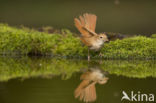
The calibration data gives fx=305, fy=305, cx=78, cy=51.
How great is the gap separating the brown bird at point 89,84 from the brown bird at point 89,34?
0.74 metres

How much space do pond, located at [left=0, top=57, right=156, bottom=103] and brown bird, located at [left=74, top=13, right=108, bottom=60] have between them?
384 millimetres

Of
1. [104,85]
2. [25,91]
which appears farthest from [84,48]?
[25,91]

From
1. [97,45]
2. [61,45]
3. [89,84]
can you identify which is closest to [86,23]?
[97,45]

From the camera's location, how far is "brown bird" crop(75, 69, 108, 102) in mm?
1906

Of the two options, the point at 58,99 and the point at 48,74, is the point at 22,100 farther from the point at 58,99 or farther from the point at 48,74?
the point at 48,74

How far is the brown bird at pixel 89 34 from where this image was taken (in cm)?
339

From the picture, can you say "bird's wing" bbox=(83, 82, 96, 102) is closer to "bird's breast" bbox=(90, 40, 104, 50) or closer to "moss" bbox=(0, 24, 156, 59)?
"bird's breast" bbox=(90, 40, 104, 50)

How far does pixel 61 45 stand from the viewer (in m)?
3.79

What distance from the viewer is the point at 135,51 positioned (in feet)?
11.7

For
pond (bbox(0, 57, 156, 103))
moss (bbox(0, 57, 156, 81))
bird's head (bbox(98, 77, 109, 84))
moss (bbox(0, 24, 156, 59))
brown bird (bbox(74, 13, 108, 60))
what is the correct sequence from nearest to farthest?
pond (bbox(0, 57, 156, 103))
bird's head (bbox(98, 77, 109, 84))
moss (bbox(0, 57, 156, 81))
brown bird (bbox(74, 13, 108, 60))
moss (bbox(0, 24, 156, 59))

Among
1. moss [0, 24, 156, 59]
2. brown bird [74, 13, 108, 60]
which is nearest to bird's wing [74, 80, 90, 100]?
brown bird [74, 13, 108, 60]

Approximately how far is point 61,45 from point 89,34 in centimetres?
52

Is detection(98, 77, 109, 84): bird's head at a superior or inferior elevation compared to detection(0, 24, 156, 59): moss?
inferior

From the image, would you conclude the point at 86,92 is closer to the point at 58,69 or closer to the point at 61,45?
the point at 58,69
